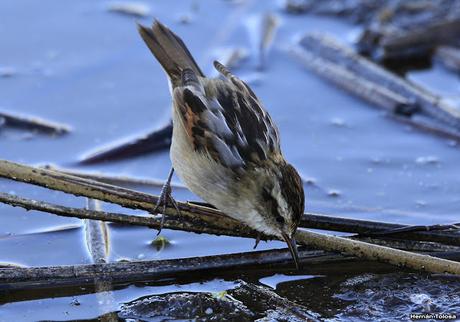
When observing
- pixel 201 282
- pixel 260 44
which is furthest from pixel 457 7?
pixel 201 282

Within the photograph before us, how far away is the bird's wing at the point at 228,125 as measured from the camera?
7059mm

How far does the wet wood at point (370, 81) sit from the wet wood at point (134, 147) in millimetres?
2207

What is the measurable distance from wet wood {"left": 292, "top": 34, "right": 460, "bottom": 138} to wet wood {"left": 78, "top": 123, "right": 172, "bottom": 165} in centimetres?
221

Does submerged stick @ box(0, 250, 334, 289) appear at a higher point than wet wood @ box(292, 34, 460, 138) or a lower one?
lower

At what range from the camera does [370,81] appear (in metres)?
10.2

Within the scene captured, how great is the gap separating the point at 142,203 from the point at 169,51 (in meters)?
2.05

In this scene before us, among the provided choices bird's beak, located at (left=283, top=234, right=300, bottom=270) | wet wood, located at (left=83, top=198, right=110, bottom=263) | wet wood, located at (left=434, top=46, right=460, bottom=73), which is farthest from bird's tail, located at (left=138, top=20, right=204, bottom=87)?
wet wood, located at (left=434, top=46, right=460, bottom=73)

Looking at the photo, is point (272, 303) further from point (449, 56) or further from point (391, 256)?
point (449, 56)

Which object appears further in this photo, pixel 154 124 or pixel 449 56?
pixel 449 56

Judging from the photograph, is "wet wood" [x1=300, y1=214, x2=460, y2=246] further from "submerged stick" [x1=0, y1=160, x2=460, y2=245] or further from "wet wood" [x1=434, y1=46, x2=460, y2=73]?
"wet wood" [x1=434, y1=46, x2=460, y2=73]

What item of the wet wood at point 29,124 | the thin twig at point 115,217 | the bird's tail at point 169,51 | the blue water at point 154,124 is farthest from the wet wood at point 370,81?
the thin twig at point 115,217

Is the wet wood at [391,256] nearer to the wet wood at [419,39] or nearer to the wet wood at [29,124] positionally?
the wet wood at [29,124]

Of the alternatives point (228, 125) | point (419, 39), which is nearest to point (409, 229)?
point (228, 125)

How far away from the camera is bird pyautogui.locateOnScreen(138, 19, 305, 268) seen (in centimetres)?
669
